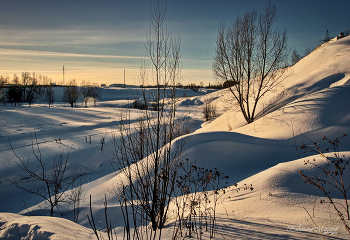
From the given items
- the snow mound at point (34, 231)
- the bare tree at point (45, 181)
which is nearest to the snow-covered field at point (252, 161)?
the snow mound at point (34, 231)

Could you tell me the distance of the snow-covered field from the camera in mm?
3002

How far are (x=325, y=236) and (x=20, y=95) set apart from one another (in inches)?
1641

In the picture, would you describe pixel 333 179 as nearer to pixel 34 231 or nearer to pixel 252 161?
pixel 252 161

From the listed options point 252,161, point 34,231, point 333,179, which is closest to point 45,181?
point 34,231

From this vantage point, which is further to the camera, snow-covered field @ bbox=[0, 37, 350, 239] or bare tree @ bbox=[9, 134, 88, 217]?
bare tree @ bbox=[9, 134, 88, 217]

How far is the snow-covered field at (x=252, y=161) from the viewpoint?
3002mm

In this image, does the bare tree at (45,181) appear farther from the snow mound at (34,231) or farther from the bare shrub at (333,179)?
the bare shrub at (333,179)

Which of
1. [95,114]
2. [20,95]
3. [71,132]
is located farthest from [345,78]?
[20,95]

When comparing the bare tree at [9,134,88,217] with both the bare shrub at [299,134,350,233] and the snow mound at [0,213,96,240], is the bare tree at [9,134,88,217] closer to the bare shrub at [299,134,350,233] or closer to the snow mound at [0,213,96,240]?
the snow mound at [0,213,96,240]

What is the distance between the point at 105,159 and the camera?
11500 mm

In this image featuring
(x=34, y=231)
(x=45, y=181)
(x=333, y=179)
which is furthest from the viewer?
(x=45, y=181)

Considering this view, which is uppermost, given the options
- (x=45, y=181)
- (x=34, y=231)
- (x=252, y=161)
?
(x=34, y=231)

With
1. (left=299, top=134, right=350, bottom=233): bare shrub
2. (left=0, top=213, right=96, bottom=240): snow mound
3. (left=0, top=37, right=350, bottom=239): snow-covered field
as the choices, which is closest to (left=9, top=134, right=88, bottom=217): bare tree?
(left=0, top=37, right=350, bottom=239): snow-covered field

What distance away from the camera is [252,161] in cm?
675
